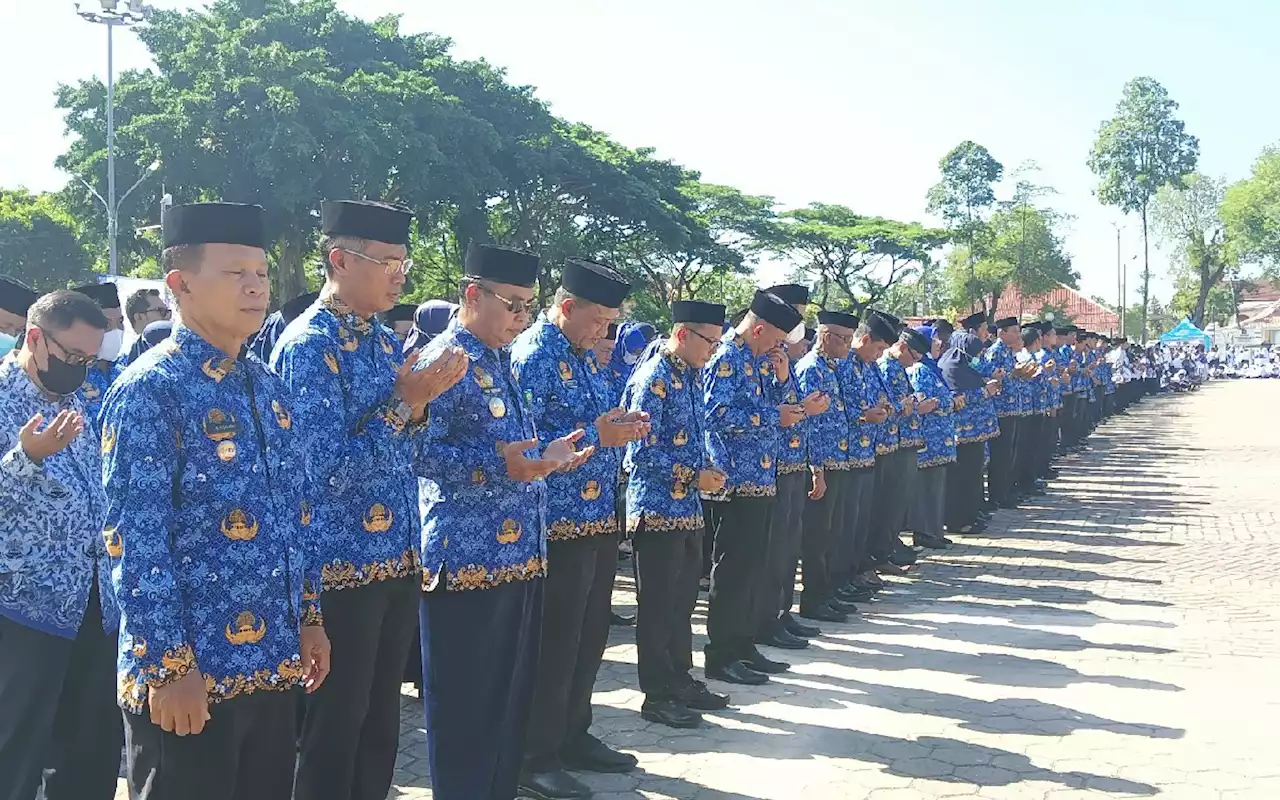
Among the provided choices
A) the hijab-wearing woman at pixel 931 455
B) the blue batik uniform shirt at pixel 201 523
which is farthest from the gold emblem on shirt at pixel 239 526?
the hijab-wearing woman at pixel 931 455

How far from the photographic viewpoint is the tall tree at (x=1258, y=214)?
58.5m

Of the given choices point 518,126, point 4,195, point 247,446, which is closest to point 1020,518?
point 247,446

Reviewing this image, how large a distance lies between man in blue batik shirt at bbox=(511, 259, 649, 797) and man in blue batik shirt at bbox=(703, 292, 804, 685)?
5.15ft

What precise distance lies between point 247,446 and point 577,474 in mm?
2096

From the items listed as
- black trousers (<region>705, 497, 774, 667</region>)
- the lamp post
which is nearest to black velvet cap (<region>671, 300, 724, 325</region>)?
black trousers (<region>705, 497, 774, 667</region>)

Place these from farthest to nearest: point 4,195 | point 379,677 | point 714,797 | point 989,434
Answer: point 4,195, point 989,434, point 714,797, point 379,677

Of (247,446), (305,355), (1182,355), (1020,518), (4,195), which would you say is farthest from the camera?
(1182,355)

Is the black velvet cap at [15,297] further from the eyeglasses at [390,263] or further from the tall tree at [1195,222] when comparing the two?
the tall tree at [1195,222]

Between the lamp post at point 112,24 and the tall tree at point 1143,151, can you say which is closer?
the lamp post at point 112,24

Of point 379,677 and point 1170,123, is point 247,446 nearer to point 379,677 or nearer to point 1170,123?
point 379,677

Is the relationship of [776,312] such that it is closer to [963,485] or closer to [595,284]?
[595,284]

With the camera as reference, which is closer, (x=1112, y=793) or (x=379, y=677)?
(x=379, y=677)

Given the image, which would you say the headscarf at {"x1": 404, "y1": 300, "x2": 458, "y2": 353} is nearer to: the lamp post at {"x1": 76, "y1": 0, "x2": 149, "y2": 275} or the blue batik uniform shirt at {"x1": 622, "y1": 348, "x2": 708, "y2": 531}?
the blue batik uniform shirt at {"x1": 622, "y1": 348, "x2": 708, "y2": 531}

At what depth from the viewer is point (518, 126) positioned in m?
30.8
